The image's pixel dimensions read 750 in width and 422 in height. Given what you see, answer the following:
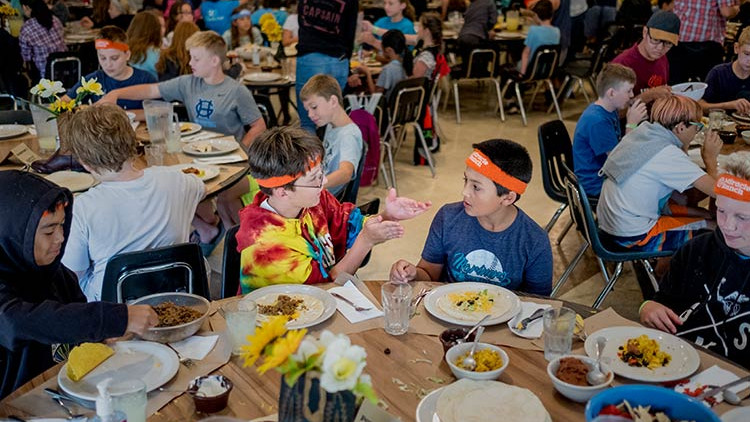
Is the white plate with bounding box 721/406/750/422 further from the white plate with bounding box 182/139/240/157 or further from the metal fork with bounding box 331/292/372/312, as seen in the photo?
the white plate with bounding box 182/139/240/157

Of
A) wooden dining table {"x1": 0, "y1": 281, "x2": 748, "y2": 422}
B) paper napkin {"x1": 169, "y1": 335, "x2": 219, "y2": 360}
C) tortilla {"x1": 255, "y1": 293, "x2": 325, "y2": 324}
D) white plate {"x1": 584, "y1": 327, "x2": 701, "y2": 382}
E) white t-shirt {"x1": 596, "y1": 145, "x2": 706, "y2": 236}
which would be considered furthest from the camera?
white t-shirt {"x1": 596, "y1": 145, "x2": 706, "y2": 236}

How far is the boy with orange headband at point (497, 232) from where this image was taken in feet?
8.30

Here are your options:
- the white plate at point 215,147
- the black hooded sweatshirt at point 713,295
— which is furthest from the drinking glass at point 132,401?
the white plate at point 215,147

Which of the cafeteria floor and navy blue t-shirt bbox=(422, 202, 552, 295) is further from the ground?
navy blue t-shirt bbox=(422, 202, 552, 295)

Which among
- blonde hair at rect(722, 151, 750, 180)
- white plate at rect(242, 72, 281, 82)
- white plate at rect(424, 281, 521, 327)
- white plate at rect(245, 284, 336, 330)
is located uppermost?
blonde hair at rect(722, 151, 750, 180)

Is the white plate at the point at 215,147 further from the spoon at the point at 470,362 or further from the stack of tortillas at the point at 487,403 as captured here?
the stack of tortillas at the point at 487,403

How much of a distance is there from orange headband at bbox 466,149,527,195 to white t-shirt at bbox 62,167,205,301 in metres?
1.23

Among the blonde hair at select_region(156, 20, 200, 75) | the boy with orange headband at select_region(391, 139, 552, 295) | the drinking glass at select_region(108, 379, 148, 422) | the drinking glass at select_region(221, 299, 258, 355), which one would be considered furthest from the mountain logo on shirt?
the blonde hair at select_region(156, 20, 200, 75)

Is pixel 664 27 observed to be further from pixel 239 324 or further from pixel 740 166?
pixel 239 324

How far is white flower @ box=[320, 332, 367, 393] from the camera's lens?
1337 mm

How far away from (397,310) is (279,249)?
0.55 metres

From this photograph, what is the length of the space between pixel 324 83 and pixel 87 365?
8.08ft

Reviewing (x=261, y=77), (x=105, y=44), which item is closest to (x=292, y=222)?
(x=105, y=44)

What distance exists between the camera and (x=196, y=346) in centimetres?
202
